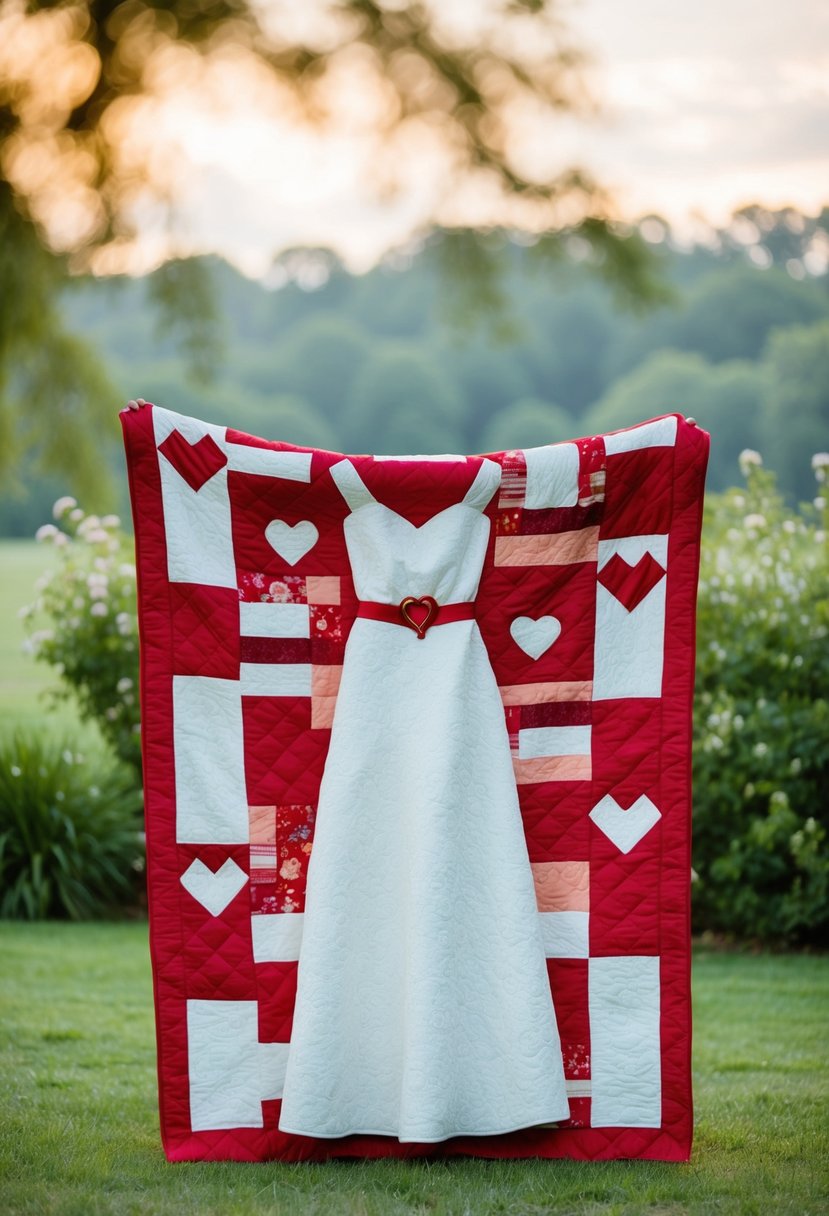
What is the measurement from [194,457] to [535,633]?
0.73m

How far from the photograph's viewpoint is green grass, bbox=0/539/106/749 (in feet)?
19.9

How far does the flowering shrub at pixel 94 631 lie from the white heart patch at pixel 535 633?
131 inches

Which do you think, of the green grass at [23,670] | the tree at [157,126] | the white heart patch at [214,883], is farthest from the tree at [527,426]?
the white heart patch at [214,883]

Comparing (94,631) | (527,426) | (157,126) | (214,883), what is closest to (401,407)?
(527,426)

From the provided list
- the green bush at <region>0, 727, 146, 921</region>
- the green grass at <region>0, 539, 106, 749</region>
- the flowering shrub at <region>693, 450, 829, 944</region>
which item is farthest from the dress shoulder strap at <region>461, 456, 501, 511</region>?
the green grass at <region>0, 539, 106, 749</region>

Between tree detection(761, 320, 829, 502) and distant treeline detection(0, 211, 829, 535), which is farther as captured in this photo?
distant treeline detection(0, 211, 829, 535)

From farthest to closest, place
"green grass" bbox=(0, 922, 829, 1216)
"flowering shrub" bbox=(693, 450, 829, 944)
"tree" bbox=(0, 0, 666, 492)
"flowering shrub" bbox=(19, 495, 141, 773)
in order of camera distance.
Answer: "tree" bbox=(0, 0, 666, 492) → "flowering shrub" bbox=(19, 495, 141, 773) → "flowering shrub" bbox=(693, 450, 829, 944) → "green grass" bbox=(0, 922, 829, 1216)

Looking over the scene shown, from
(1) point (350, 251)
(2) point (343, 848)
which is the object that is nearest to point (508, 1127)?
(2) point (343, 848)

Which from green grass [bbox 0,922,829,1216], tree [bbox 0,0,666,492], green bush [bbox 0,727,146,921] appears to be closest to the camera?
green grass [bbox 0,922,829,1216]

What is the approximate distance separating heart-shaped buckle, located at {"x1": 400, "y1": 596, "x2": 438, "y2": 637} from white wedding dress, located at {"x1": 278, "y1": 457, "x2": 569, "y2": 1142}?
12 millimetres

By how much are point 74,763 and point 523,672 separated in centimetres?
351

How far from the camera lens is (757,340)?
40.8ft

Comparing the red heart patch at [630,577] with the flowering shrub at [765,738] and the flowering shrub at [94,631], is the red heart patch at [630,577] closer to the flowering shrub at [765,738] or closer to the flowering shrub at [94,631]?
the flowering shrub at [765,738]

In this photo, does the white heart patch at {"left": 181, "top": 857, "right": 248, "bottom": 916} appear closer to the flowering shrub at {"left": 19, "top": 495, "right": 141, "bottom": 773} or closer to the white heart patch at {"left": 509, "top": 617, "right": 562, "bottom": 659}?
the white heart patch at {"left": 509, "top": 617, "right": 562, "bottom": 659}
